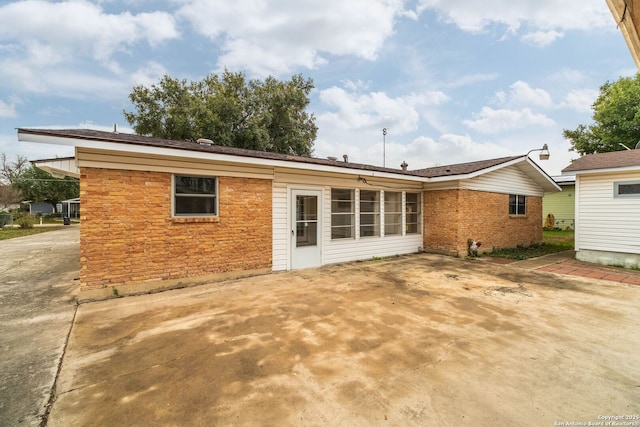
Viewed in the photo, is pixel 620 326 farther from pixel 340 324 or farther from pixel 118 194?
pixel 118 194

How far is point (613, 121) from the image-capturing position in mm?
20531

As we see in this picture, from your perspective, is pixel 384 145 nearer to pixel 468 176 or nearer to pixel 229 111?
pixel 229 111

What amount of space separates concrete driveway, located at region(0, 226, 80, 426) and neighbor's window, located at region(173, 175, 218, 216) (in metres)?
2.53

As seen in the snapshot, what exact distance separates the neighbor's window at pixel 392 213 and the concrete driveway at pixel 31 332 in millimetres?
8522

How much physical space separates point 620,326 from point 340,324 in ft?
12.9

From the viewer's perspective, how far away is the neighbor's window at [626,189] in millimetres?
7934

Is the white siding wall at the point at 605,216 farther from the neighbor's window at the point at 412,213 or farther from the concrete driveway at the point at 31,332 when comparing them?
the concrete driveway at the point at 31,332

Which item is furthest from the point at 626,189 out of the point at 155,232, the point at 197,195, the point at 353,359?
the point at 155,232

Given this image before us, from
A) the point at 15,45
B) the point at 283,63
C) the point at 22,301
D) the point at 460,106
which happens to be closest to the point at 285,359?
the point at 22,301

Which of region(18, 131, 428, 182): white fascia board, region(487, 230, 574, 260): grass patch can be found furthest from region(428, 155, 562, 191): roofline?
region(487, 230, 574, 260): grass patch

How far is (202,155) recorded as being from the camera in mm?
5766

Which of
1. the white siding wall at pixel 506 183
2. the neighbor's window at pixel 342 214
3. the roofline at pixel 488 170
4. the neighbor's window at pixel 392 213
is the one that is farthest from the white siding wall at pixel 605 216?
the neighbor's window at pixel 342 214

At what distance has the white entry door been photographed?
7.56 metres

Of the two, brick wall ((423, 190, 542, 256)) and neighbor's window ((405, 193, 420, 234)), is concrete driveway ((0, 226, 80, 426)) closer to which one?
neighbor's window ((405, 193, 420, 234))
